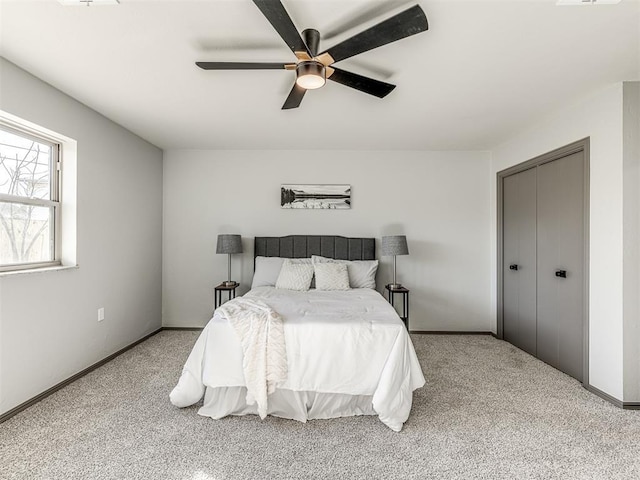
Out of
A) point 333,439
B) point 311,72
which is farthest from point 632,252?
point 311,72

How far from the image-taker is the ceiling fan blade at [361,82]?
1877 mm

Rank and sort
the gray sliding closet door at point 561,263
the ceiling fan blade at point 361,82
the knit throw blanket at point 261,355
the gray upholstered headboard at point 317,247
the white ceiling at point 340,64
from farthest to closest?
1. the gray upholstered headboard at point 317,247
2. the gray sliding closet door at point 561,263
3. the knit throw blanket at point 261,355
4. the ceiling fan blade at point 361,82
5. the white ceiling at point 340,64

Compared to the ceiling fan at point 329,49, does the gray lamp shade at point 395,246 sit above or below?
below

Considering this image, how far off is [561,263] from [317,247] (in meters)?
2.63

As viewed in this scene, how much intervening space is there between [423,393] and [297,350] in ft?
3.90

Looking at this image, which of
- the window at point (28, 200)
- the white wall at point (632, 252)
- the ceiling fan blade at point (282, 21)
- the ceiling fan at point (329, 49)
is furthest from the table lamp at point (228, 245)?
the white wall at point (632, 252)

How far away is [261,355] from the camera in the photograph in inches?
80.7

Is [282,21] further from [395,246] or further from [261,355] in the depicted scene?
[395,246]

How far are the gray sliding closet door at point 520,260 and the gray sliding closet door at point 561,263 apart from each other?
0.11 metres

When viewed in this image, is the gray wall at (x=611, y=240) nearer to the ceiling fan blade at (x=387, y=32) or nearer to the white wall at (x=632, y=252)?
the white wall at (x=632, y=252)

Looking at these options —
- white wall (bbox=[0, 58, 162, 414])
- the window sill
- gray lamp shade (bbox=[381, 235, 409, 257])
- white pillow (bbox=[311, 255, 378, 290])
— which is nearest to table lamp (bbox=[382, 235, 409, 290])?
gray lamp shade (bbox=[381, 235, 409, 257])

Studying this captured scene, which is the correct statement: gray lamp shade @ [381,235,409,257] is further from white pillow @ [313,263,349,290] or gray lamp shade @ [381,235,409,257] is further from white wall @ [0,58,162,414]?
white wall @ [0,58,162,414]

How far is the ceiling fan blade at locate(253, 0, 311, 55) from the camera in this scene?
132 cm

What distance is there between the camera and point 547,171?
3.14 meters
